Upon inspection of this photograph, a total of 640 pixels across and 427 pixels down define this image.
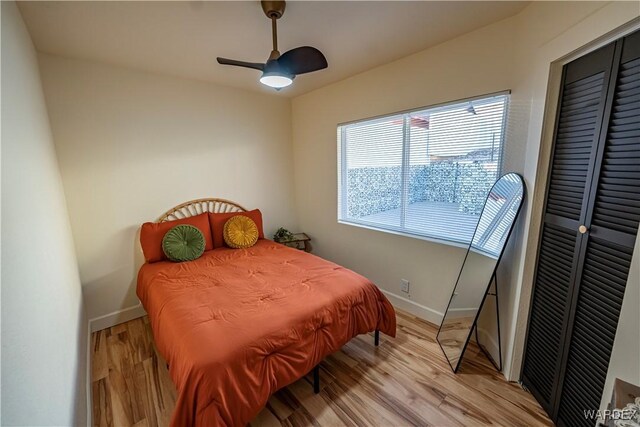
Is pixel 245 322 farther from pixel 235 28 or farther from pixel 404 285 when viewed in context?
pixel 235 28

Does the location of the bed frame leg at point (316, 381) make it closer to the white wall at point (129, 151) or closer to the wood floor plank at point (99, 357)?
the wood floor plank at point (99, 357)

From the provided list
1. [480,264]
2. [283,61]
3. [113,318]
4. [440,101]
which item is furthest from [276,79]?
[113,318]

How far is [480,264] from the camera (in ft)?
6.42

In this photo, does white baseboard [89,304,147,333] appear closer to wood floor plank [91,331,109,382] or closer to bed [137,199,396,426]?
wood floor plank [91,331,109,382]

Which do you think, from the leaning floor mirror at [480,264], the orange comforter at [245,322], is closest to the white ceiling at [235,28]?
the leaning floor mirror at [480,264]

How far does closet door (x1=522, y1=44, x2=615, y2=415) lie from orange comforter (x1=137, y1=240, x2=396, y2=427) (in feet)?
3.05

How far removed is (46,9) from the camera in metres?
1.54

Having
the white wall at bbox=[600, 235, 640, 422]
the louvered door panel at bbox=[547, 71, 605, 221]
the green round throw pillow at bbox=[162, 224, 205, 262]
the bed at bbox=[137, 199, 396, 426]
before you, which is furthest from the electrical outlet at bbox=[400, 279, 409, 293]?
the green round throw pillow at bbox=[162, 224, 205, 262]

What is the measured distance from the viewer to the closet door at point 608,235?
109 cm

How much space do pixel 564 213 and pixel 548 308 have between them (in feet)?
1.85

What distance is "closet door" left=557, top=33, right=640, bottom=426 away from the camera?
1.09 m

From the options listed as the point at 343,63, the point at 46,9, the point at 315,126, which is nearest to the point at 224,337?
the point at 46,9

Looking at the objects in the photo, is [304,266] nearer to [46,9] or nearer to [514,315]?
[514,315]

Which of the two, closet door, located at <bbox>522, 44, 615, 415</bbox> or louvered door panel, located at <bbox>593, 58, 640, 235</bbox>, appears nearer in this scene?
louvered door panel, located at <bbox>593, 58, 640, 235</bbox>
